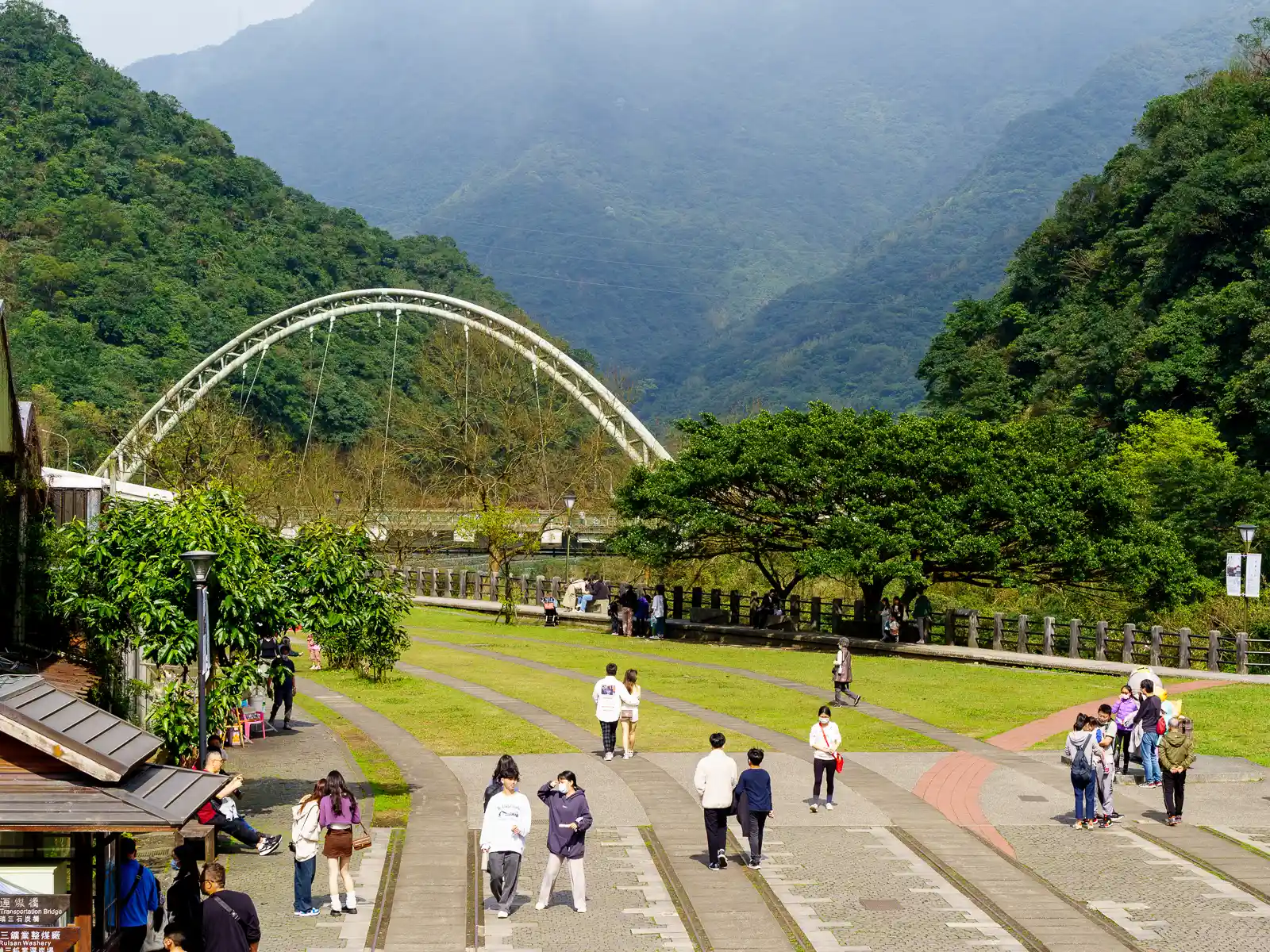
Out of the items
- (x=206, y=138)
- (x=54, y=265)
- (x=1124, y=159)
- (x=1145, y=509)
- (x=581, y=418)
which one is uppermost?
(x=206, y=138)

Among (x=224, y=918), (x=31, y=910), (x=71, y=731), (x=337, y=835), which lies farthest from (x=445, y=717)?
(x=31, y=910)

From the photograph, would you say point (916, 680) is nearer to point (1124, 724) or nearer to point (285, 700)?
point (1124, 724)

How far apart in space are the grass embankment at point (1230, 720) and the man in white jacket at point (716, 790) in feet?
34.0

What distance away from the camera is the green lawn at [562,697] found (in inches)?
1054

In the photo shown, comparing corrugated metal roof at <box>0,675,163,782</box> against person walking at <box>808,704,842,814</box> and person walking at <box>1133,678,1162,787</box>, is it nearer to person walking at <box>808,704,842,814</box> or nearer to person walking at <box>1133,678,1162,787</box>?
person walking at <box>808,704,842,814</box>

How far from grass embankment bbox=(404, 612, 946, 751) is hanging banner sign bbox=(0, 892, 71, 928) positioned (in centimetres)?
1589

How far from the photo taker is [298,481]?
222 ft

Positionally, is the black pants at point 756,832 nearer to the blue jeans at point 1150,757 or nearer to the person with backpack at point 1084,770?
the person with backpack at point 1084,770

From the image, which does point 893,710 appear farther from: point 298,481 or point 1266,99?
point 1266,99

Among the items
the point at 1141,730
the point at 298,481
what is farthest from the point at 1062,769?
the point at 298,481

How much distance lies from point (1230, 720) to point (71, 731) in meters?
23.2

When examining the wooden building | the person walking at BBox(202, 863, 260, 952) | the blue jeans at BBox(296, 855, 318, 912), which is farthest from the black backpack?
the wooden building

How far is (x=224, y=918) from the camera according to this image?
12.2 m

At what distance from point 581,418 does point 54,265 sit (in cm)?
3512
